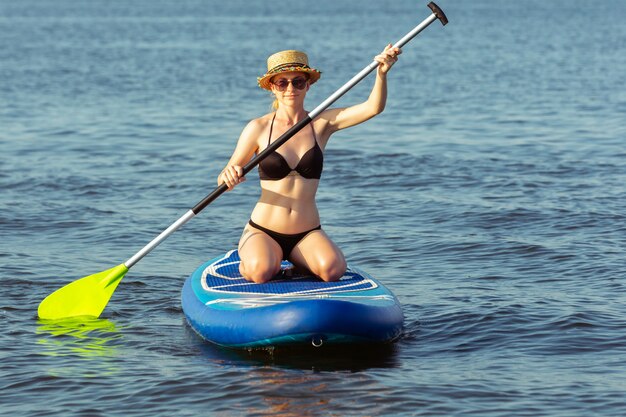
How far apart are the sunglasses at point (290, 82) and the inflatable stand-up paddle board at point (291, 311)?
1.36 m

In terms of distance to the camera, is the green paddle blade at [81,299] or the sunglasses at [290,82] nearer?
the sunglasses at [290,82]

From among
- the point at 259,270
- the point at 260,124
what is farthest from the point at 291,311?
the point at 260,124

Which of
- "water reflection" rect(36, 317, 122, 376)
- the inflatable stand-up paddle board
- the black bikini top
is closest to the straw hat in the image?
the black bikini top

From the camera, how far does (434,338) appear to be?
8.55 m

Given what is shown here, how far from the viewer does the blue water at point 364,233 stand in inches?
293

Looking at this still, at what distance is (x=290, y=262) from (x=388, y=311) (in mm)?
1107

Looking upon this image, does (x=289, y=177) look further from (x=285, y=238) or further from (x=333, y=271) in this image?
(x=333, y=271)

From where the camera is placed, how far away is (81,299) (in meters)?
9.13

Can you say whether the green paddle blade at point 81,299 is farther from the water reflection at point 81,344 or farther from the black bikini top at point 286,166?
the black bikini top at point 286,166

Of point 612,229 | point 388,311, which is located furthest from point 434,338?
point 612,229

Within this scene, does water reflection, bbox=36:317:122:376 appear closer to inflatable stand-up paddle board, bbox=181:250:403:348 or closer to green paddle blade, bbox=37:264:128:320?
green paddle blade, bbox=37:264:128:320

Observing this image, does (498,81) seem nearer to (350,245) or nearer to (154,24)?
(350,245)

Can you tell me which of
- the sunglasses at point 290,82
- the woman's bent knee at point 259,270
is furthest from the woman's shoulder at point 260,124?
the woman's bent knee at point 259,270

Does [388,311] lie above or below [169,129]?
below
